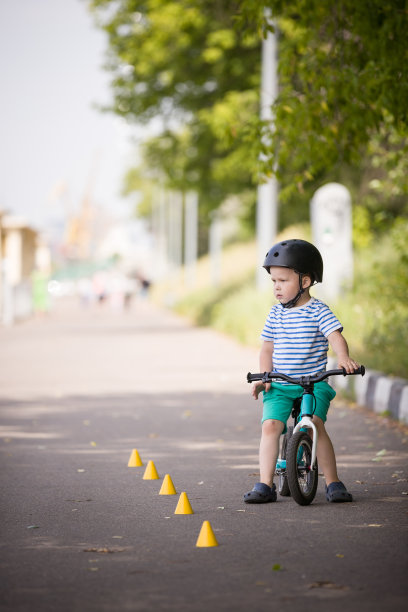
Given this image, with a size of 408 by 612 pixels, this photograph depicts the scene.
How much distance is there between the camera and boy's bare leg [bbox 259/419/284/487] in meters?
6.76

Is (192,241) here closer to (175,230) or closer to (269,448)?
(175,230)

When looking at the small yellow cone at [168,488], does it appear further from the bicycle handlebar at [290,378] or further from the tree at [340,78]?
the tree at [340,78]

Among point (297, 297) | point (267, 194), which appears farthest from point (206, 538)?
point (267, 194)

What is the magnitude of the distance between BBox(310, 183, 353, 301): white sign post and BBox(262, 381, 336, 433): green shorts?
48.5 ft

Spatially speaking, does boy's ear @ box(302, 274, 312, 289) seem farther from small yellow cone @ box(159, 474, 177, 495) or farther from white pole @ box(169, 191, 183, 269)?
white pole @ box(169, 191, 183, 269)

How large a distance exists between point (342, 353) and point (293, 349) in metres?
0.35

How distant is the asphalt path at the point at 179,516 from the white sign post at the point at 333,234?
7.80m

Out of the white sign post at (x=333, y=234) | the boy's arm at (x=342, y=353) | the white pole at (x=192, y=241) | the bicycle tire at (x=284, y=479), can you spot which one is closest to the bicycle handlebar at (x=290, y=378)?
the boy's arm at (x=342, y=353)

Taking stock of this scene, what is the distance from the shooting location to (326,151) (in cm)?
1086

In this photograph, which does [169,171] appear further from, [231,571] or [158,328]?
[231,571]

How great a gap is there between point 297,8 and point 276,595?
23.8 feet

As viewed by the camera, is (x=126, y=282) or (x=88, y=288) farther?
(x=88, y=288)

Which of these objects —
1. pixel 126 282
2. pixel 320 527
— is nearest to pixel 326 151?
pixel 320 527

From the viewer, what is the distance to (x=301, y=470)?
6762mm
